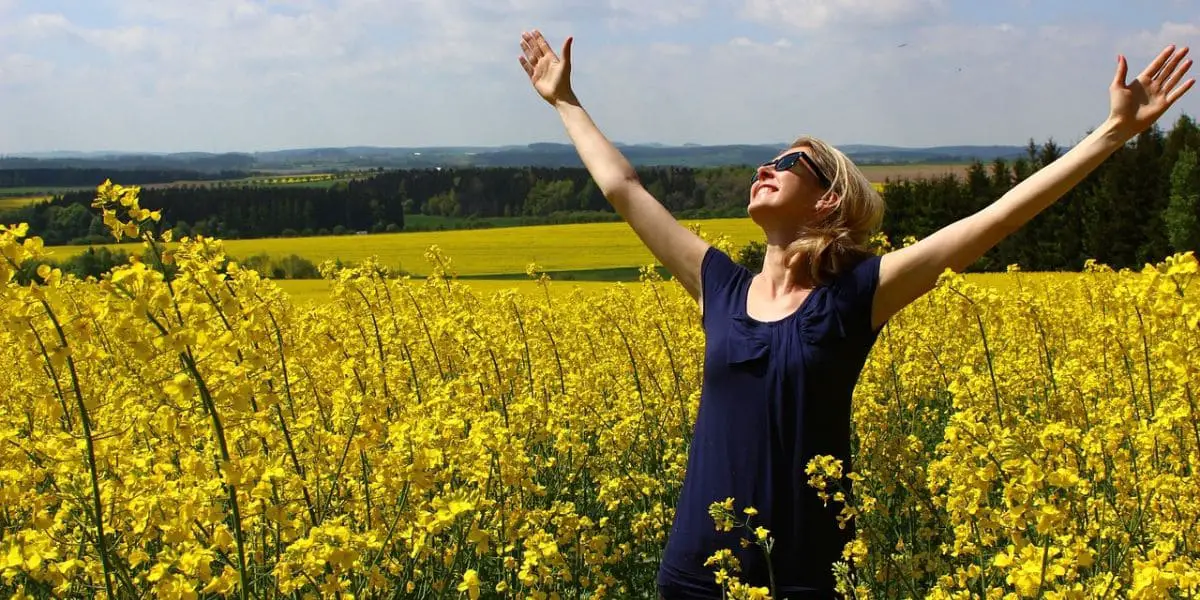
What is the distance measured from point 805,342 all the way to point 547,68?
4.81 feet

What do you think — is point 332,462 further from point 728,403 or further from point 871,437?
point 871,437

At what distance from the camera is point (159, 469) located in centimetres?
275

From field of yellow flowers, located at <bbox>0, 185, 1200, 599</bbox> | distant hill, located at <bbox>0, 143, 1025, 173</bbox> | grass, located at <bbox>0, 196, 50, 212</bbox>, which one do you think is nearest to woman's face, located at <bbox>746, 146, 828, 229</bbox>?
field of yellow flowers, located at <bbox>0, 185, 1200, 599</bbox>

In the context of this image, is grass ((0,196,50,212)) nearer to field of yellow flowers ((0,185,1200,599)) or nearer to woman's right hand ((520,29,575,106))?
field of yellow flowers ((0,185,1200,599))

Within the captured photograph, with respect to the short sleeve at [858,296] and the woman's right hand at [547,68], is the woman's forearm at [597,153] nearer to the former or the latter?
the woman's right hand at [547,68]

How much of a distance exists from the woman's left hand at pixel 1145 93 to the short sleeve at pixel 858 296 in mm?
693

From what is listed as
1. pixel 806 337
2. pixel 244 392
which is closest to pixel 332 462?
pixel 244 392

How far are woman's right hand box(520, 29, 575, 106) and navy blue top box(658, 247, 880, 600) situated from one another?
3.86ft

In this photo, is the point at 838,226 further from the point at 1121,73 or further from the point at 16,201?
the point at 16,201

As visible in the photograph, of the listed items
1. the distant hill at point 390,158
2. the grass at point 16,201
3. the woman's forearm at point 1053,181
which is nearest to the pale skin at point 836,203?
the woman's forearm at point 1053,181

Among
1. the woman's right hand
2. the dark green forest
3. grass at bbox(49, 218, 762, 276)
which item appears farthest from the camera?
the dark green forest

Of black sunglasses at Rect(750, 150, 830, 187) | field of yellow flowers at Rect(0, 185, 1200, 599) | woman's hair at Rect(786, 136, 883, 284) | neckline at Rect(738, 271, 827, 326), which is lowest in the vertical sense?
field of yellow flowers at Rect(0, 185, 1200, 599)

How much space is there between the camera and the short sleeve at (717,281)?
2949 mm

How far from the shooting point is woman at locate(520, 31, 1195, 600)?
267cm
